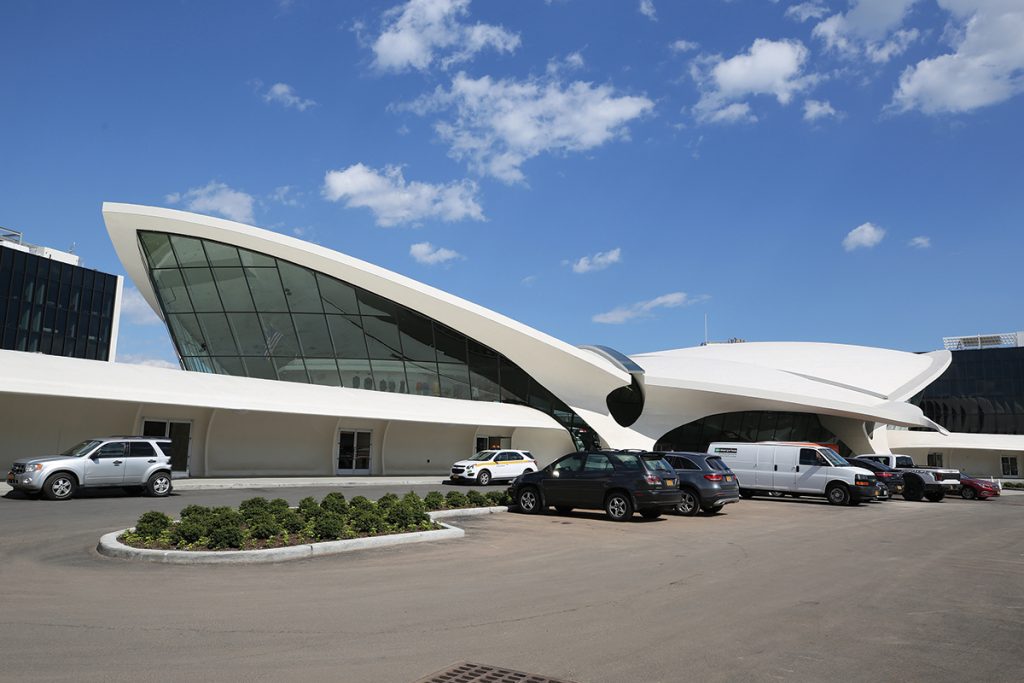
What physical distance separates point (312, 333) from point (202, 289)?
5.21m

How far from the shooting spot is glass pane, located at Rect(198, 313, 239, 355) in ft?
105

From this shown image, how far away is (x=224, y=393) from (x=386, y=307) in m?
10.7

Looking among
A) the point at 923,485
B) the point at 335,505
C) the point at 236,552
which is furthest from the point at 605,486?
the point at 923,485

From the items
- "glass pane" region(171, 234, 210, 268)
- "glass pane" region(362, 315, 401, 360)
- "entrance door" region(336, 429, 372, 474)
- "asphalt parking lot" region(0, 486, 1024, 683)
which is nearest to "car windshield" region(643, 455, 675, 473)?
"asphalt parking lot" region(0, 486, 1024, 683)

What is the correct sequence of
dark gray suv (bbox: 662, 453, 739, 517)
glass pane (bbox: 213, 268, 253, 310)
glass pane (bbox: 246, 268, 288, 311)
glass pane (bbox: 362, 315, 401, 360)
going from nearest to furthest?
dark gray suv (bbox: 662, 453, 739, 517) < glass pane (bbox: 213, 268, 253, 310) < glass pane (bbox: 246, 268, 288, 311) < glass pane (bbox: 362, 315, 401, 360)

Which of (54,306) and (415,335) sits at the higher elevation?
(54,306)

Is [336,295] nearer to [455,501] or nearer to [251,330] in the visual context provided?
[251,330]

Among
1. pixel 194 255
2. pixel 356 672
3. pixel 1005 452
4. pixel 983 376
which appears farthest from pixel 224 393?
pixel 983 376

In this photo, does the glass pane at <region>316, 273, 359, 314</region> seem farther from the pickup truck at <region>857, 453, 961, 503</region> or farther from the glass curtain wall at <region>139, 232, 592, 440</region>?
the pickup truck at <region>857, 453, 961, 503</region>

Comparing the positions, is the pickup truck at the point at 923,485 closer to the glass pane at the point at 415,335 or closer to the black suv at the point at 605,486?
the black suv at the point at 605,486

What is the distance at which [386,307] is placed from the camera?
33.5 m

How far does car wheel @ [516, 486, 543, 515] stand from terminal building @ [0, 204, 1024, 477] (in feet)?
37.4

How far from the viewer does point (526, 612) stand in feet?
23.0

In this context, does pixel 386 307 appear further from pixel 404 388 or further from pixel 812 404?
pixel 812 404
